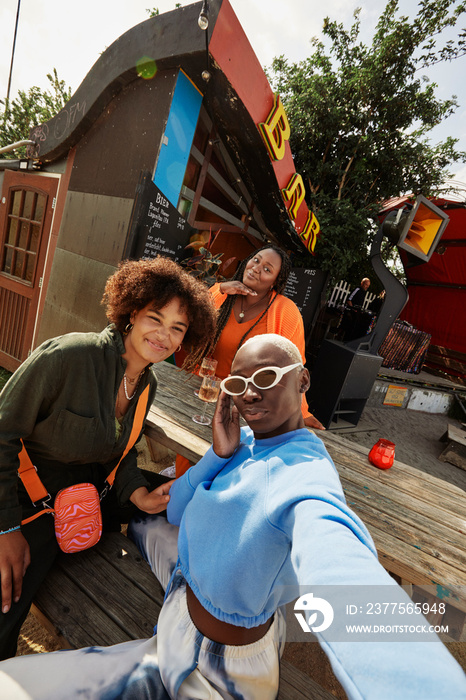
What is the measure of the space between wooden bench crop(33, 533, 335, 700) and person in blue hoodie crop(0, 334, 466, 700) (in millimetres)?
325

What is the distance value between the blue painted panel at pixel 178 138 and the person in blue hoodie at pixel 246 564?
12.2 feet

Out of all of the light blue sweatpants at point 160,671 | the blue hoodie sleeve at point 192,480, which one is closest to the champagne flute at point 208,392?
the blue hoodie sleeve at point 192,480

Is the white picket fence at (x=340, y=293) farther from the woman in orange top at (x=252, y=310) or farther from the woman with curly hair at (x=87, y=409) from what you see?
the woman with curly hair at (x=87, y=409)

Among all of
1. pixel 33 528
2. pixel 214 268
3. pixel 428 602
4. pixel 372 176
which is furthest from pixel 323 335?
pixel 33 528

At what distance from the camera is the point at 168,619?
1145 millimetres

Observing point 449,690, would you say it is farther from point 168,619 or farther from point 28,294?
point 28,294

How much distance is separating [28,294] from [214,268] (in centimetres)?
337

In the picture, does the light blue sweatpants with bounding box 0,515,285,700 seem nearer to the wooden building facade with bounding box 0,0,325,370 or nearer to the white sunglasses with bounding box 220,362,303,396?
the white sunglasses with bounding box 220,362,303,396

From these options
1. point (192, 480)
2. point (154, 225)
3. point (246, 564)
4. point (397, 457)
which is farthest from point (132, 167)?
point (397, 457)

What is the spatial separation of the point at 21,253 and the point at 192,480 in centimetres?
608

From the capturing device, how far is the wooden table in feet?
4.83

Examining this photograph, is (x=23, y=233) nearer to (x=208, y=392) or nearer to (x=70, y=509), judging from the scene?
(x=208, y=392)

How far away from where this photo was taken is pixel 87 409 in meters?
1.60

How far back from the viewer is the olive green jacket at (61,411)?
145 cm
